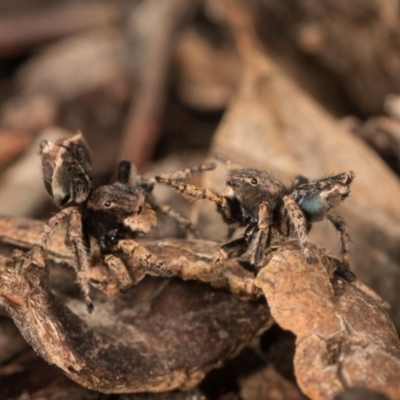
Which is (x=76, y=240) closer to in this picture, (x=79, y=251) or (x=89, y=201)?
(x=79, y=251)

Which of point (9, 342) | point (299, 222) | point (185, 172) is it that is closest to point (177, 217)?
point (185, 172)

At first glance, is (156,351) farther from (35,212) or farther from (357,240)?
(35,212)

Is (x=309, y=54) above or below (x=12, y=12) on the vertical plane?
above

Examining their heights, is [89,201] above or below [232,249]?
below

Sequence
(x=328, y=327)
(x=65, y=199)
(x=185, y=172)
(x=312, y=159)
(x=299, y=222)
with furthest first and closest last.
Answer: (x=312, y=159)
(x=185, y=172)
(x=65, y=199)
(x=299, y=222)
(x=328, y=327)

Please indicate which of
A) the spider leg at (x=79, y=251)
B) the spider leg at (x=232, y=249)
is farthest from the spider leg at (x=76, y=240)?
the spider leg at (x=232, y=249)

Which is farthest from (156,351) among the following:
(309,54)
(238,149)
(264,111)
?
(309,54)

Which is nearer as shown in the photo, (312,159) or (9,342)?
(9,342)

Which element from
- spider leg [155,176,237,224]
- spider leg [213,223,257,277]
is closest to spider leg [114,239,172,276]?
spider leg [213,223,257,277]
